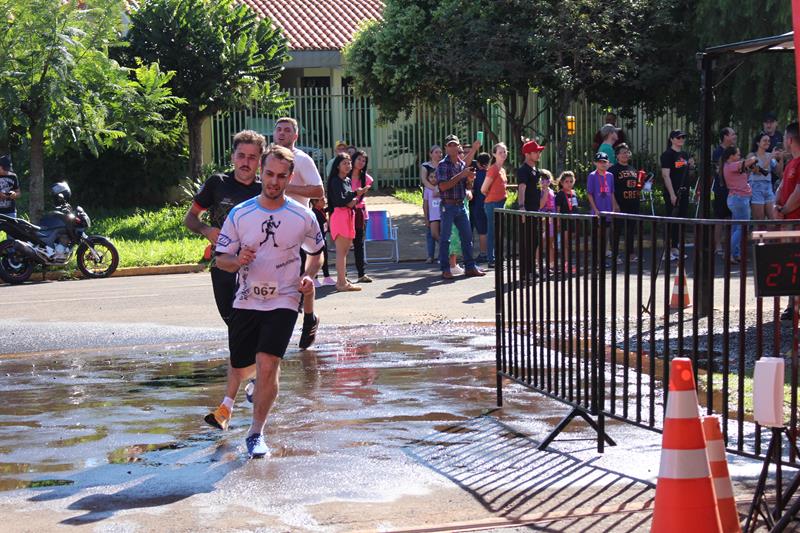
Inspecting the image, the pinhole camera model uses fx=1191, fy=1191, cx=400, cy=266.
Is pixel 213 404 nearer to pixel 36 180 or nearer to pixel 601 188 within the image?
pixel 601 188

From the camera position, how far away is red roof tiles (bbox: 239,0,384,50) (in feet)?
113

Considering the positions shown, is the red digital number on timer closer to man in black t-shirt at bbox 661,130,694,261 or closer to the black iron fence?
the black iron fence

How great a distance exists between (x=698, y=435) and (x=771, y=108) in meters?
19.0

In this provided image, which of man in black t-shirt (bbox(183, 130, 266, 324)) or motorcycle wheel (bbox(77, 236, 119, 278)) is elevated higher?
man in black t-shirt (bbox(183, 130, 266, 324))

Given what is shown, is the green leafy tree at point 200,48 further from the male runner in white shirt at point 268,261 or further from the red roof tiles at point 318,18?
the male runner in white shirt at point 268,261

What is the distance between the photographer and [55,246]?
18219 millimetres

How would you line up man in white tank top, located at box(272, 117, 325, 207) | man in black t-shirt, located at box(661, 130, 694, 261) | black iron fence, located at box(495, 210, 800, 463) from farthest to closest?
man in black t-shirt, located at box(661, 130, 694, 261) → man in white tank top, located at box(272, 117, 325, 207) → black iron fence, located at box(495, 210, 800, 463)

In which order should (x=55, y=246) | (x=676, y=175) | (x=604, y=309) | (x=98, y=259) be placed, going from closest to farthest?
(x=604, y=309)
(x=676, y=175)
(x=55, y=246)
(x=98, y=259)

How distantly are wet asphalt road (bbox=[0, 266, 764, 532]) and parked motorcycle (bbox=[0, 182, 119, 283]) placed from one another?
6.24m

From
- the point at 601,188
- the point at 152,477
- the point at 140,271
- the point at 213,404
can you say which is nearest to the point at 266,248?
the point at 152,477

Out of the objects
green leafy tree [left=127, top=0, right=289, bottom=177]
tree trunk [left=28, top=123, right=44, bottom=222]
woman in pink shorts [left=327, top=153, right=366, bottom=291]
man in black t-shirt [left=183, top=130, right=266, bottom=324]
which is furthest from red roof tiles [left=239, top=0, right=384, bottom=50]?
man in black t-shirt [left=183, top=130, right=266, bottom=324]

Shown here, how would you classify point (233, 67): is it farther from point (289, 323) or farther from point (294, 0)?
point (289, 323)

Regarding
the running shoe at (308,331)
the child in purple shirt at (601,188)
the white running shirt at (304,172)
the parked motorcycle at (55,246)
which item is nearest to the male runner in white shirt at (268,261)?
the white running shirt at (304,172)

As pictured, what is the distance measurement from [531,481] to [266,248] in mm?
2094
